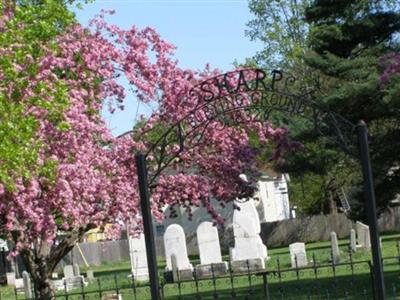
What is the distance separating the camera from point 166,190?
20.2 m

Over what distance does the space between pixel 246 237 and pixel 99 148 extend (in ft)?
47.0

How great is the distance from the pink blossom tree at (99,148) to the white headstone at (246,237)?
34.8 feet

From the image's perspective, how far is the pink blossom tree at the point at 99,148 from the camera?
17.0 m

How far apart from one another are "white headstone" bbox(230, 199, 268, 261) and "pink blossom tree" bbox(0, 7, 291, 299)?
10.6 m

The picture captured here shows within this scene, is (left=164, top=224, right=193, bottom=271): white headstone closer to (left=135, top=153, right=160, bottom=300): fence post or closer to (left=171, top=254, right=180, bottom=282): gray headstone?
(left=171, top=254, right=180, bottom=282): gray headstone

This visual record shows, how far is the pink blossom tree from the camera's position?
55.8 ft

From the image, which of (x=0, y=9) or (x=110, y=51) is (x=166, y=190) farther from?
(x=0, y=9)

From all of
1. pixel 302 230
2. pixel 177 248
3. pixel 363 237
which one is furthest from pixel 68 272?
pixel 302 230

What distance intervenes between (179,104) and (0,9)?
531cm

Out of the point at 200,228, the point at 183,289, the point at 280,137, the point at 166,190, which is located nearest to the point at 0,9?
the point at 166,190

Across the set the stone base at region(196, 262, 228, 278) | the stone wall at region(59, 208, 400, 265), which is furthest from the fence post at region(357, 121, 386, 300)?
the stone wall at region(59, 208, 400, 265)

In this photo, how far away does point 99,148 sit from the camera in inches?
765

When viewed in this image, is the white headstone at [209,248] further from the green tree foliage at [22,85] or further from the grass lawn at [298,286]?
the green tree foliage at [22,85]

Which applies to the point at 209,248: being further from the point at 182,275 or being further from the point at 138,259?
the point at 138,259
